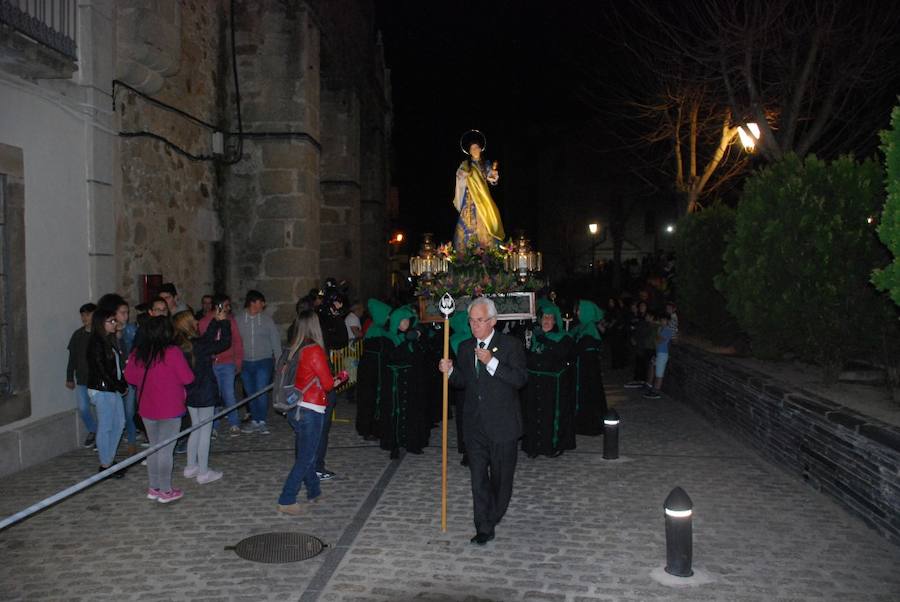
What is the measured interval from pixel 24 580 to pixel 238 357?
4811 millimetres

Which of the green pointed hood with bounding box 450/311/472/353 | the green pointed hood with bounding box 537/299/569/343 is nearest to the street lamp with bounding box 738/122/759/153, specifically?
the green pointed hood with bounding box 537/299/569/343

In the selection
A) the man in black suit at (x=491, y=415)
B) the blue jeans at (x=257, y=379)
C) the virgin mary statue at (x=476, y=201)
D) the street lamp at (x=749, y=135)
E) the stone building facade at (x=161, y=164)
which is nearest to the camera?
the man in black suit at (x=491, y=415)

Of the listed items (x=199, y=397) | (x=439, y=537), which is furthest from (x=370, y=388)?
(x=439, y=537)

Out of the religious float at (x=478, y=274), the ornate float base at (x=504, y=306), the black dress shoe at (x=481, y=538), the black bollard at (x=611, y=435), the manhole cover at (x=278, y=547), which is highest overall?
the religious float at (x=478, y=274)

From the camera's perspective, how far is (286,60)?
14367 millimetres

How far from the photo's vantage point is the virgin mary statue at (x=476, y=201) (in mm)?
11914

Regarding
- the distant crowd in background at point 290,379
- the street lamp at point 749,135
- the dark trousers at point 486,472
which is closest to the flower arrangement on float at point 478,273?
the distant crowd in background at point 290,379

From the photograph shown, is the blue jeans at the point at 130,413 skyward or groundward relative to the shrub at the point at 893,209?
groundward

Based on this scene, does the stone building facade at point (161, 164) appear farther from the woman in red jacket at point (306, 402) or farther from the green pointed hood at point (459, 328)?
the green pointed hood at point (459, 328)

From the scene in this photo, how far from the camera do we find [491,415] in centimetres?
588

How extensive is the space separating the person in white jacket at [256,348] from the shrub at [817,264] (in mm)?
6028

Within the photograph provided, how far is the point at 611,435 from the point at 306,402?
3.62 meters

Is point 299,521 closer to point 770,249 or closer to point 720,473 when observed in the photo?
point 720,473

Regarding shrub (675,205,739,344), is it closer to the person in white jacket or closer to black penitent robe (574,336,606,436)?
black penitent robe (574,336,606,436)
